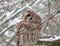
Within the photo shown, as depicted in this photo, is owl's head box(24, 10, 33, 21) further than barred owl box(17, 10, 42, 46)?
Yes

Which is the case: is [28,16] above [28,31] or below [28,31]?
above

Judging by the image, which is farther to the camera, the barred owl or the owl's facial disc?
the owl's facial disc

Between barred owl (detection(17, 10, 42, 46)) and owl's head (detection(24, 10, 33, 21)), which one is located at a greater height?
owl's head (detection(24, 10, 33, 21))

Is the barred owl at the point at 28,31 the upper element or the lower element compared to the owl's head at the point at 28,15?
lower

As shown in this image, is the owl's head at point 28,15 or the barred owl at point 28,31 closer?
the barred owl at point 28,31

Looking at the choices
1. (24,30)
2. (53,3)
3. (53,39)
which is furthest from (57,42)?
(53,3)

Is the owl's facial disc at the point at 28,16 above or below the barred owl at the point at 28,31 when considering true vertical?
above

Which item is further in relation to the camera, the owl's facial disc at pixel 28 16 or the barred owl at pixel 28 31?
the owl's facial disc at pixel 28 16

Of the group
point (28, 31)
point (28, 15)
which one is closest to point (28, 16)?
point (28, 15)

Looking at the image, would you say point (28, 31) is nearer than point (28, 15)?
Yes

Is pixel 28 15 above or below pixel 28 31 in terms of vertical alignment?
above

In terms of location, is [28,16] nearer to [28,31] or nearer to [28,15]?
[28,15]

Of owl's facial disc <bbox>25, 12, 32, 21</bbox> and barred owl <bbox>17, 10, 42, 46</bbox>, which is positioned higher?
owl's facial disc <bbox>25, 12, 32, 21</bbox>
